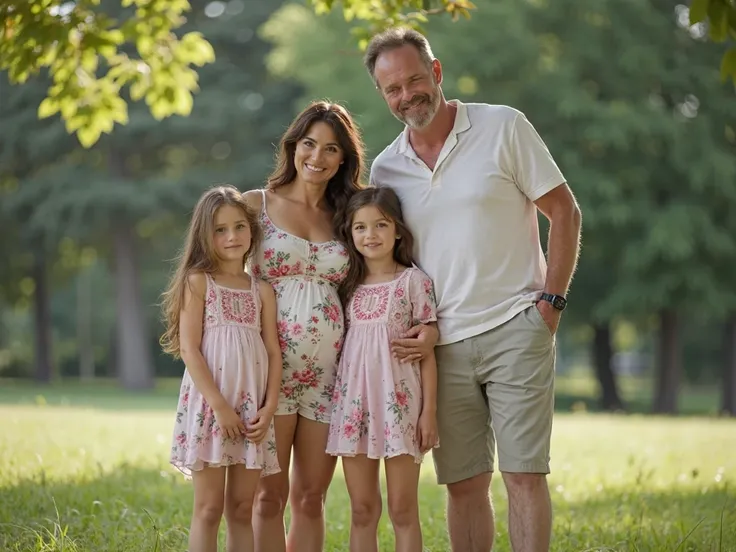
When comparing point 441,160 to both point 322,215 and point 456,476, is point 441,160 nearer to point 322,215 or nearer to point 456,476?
point 322,215

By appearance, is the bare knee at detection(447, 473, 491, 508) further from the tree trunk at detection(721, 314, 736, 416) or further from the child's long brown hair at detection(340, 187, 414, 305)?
the tree trunk at detection(721, 314, 736, 416)

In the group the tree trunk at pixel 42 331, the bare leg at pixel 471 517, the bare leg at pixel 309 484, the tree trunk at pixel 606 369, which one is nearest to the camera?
the bare leg at pixel 309 484

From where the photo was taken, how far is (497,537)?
5.82 metres

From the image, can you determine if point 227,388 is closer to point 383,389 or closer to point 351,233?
point 383,389

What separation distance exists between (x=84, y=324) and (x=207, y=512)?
41788 millimetres

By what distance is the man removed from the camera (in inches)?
180

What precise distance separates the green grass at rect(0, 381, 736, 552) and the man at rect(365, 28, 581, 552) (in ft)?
2.58

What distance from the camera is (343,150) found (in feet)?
16.4

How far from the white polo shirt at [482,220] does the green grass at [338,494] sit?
1383mm

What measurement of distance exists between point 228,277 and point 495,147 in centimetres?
138

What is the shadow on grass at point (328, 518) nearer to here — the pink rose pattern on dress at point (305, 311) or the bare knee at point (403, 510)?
the bare knee at point (403, 510)

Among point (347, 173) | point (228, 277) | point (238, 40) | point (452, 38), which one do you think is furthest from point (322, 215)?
point (238, 40)

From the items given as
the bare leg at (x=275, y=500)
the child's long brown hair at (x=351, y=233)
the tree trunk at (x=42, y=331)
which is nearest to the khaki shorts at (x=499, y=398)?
the child's long brown hair at (x=351, y=233)

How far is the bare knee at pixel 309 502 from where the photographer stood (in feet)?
15.6
